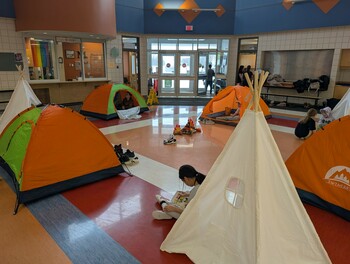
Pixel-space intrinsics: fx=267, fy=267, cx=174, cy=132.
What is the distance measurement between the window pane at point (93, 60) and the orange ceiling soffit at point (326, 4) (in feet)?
25.3

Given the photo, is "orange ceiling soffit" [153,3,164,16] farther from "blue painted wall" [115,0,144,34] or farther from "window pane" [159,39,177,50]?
"window pane" [159,39,177,50]

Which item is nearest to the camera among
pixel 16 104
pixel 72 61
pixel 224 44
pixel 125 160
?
pixel 125 160

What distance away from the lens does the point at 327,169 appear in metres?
3.09

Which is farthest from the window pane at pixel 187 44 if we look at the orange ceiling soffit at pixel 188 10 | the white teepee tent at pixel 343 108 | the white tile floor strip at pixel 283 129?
the white teepee tent at pixel 343 108

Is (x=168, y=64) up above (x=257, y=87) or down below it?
above

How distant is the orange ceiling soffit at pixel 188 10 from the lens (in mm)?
11023

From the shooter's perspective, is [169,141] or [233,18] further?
[233,18]

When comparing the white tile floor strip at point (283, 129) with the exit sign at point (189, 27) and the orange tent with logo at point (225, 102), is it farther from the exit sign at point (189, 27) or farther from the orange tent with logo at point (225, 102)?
the exit sign at point (189, 27)

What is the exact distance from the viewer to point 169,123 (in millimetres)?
7465

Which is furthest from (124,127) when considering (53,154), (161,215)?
(161,215)

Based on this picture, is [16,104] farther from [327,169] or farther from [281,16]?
[281,16]

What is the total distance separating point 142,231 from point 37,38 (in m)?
8.16

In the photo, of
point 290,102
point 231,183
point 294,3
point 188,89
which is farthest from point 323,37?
point 231,183

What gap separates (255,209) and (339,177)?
158 centimetres
